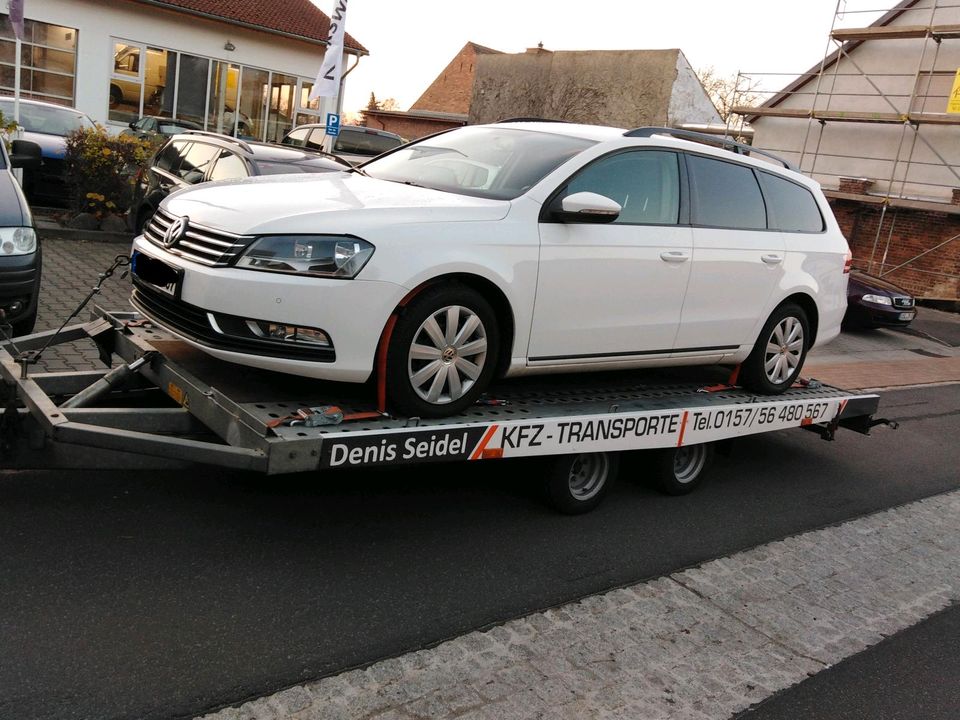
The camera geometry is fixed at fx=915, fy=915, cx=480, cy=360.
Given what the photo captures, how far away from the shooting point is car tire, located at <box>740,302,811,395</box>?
6.50 meters

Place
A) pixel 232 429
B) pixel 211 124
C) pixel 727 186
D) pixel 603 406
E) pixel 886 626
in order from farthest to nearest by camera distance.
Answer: pixel 211 124
pixel 727 186
pixel 603 406
pixel 886 626
pixel 232 429

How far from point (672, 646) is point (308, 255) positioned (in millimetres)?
2451

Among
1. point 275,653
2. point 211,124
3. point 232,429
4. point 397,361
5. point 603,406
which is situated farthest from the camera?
point 211,124

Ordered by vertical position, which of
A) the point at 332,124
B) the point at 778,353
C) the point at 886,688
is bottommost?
the point at 886,688

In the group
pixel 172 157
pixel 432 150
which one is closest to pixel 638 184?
pixel 432 150

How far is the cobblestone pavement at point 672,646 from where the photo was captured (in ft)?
11.5

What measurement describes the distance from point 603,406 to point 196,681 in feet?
9.32

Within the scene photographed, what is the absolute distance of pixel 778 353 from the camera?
6.65 m

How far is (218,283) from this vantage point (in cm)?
414

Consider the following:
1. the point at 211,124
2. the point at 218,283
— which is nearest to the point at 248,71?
the point at 211,124

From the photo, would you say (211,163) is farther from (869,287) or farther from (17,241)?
(869,287)

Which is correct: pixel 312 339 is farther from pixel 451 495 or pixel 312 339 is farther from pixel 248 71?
pixel 248 71

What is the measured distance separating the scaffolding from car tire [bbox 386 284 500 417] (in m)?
19.5

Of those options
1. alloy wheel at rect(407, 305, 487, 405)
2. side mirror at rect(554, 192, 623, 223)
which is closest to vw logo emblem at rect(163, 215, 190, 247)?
alloy wheel at rect(407, 305, 487, 405)
